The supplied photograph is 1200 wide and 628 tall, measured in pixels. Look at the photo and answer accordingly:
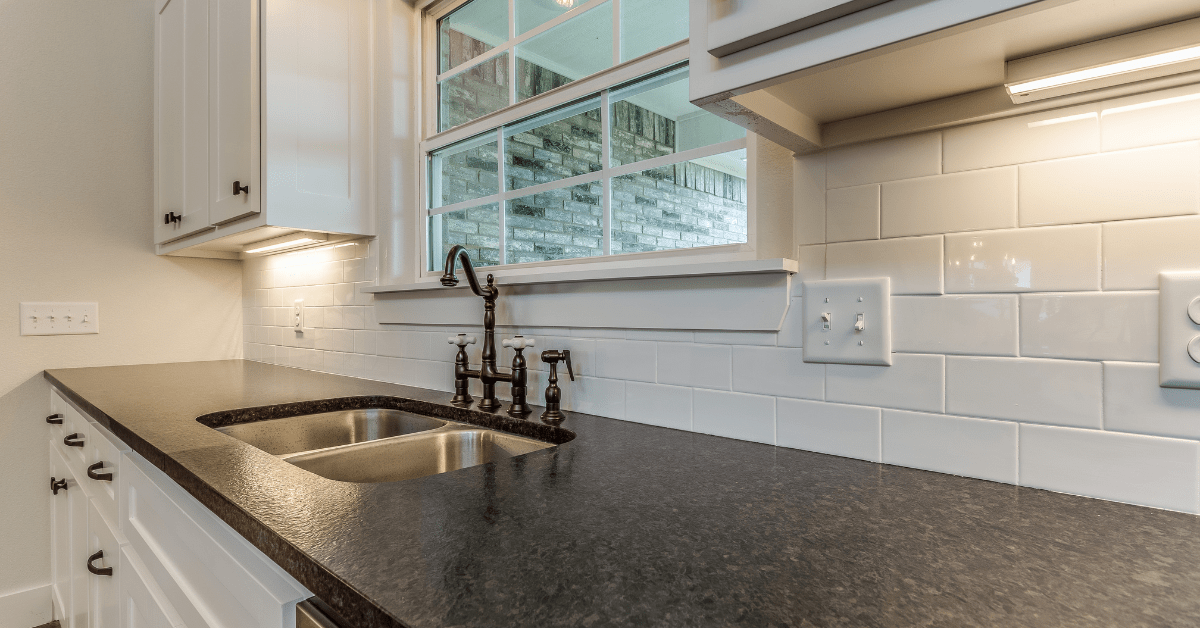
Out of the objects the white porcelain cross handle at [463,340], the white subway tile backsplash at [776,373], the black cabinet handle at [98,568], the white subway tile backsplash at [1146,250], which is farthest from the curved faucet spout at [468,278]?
the white subway tile backsplash at [1146,250]

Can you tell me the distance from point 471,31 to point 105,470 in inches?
60.6

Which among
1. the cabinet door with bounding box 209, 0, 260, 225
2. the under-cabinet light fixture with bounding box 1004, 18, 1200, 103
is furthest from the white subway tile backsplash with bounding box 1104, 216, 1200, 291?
the cabinet door with bounding box 209, 0, 260, 225

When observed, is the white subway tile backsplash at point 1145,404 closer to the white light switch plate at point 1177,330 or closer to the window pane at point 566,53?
the white light switch plate at point 1177,330

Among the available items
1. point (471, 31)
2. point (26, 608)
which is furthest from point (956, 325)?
point (26, 608)

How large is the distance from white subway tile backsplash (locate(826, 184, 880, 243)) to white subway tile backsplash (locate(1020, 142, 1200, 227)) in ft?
0.61

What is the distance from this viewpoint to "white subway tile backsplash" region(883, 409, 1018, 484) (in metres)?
0.77

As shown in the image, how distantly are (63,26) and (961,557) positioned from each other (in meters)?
3.29

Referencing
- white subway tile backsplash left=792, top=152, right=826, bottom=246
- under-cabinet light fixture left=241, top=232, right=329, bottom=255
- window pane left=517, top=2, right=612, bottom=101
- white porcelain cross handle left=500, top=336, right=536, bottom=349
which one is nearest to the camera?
white subway tile backsplash left=792, top=152, right=826, bottom=246

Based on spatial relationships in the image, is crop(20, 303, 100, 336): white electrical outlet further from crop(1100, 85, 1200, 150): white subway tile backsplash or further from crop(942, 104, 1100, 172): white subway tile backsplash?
crop(1100, 85, 1200, 150): white subway tile backsplash

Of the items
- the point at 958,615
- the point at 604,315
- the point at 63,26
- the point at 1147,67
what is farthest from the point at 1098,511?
the point at 63,26

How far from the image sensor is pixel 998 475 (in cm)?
78

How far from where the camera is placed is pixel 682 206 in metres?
1.26

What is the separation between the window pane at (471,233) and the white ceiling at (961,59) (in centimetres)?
106

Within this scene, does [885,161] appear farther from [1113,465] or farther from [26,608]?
[26,608]
